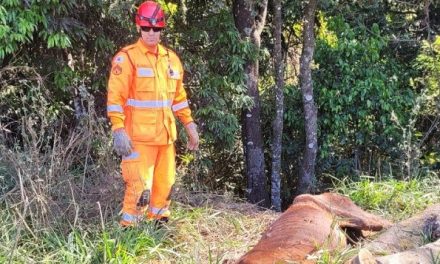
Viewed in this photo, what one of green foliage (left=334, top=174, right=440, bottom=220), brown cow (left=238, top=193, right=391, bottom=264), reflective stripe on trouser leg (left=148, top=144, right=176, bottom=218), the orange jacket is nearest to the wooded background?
green foliage (left=334, top=174, right=440, bottom=220)

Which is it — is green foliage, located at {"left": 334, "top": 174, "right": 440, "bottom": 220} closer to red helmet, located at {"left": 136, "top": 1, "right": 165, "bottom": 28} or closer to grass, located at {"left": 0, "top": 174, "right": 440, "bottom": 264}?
grass, located at {"left": 0, "top": 174, "right": 440, "bottom": 264}

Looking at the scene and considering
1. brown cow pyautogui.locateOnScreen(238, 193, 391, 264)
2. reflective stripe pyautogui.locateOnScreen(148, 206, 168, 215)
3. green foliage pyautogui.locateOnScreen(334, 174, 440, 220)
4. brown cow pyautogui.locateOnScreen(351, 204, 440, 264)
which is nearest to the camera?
brown cow pyautogui.locateOnScreen(238, 193, 391, 264)

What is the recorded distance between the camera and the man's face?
13.9 feet

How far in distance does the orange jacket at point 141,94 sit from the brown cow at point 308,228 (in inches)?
46.0

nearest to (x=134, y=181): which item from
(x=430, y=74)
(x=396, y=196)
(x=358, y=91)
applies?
(x=396, y=196)

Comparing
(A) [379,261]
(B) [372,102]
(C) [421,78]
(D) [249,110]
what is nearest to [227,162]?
(D) [249,110]

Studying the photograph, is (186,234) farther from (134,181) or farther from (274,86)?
(274,86)

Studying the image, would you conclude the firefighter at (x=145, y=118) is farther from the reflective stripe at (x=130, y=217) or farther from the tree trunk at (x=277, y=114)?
the tree trunk at (x=277, y=114)

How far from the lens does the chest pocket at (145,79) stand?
4.20m

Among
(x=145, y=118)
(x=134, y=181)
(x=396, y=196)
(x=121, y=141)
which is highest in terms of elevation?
(x=145, y=118)

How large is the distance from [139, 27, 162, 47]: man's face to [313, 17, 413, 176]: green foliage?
3.80 metres

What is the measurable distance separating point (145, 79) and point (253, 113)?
3.46 meters

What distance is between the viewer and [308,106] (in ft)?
24.0

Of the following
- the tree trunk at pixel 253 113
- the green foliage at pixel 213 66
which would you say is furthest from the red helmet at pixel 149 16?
the tree trunk at pixel 253 113
